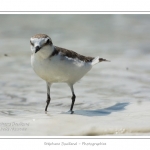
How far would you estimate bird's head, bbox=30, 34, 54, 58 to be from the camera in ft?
23.7

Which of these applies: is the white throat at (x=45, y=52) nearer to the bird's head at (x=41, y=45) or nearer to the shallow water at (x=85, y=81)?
the bird's head at (x=41, y=45)

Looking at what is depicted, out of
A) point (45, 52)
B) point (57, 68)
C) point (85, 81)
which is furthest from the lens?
point (85, 81)

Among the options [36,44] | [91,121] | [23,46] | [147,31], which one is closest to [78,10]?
[36,44]

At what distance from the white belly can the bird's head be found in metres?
0.13

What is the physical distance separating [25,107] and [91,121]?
1.73 m

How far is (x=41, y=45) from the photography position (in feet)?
23.9

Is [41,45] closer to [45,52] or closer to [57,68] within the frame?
[45,52]

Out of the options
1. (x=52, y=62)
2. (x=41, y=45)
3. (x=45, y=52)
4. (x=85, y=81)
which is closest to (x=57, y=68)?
(x=52, y=62)

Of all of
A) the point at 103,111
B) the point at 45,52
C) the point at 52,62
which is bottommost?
the point at 103,111

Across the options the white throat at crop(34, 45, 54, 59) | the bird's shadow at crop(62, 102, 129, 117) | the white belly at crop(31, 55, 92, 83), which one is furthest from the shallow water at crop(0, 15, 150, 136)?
the white throat at crop(34, 45, 54, 59)

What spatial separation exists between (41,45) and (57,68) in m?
0.55

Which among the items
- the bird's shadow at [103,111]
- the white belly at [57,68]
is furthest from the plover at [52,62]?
the bird's shadow at [103,111]

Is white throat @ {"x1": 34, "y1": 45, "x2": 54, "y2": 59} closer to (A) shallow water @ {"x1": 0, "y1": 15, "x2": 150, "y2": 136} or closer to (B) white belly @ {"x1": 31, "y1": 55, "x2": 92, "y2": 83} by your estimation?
(B) white belly @ {"x1": 31, "y1": 55, "x2": 92, "y2": 83}

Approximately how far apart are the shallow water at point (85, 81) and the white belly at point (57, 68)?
2.22 feet
